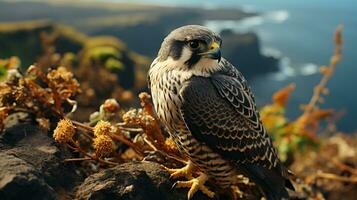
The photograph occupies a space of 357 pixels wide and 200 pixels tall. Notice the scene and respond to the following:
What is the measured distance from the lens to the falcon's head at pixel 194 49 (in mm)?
3182

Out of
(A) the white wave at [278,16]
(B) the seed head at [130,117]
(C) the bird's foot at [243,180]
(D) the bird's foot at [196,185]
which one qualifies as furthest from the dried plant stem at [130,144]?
(A) the white wave at [278,16]

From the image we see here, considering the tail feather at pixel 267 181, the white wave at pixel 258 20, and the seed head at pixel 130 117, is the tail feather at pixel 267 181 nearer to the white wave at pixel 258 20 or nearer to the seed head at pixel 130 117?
the seed head at pixel 130 117

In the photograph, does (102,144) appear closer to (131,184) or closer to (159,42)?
(131,184)

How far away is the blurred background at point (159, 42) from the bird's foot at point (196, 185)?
7.78ft

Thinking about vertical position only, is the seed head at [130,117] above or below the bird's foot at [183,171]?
above

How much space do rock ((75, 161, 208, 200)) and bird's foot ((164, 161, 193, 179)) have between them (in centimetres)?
6

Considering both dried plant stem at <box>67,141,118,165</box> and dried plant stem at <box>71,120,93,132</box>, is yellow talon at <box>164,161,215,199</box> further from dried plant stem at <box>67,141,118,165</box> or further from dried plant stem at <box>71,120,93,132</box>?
dried plant stem at <box>71,120,93,132</box>

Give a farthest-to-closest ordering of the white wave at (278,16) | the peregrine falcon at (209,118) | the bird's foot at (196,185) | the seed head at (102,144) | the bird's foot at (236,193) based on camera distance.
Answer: the white wave at (278,16), the bird's foot at (236,193), the peregrine falcon at (209,118), the bird's foot at (196,185), the seed head at (102,144)

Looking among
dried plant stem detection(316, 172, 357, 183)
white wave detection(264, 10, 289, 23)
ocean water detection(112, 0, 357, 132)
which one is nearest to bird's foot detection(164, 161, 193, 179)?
dried plant stem detection(316, 172, 357, 183)

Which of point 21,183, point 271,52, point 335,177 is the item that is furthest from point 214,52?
point 271,52

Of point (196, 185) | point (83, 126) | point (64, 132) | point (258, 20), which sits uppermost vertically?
point (64, 132)

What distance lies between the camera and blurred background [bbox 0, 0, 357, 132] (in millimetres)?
7602

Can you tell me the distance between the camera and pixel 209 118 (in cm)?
303

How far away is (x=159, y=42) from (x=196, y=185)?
1690cm
